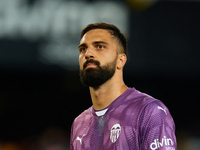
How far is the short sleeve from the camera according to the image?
2.36 meters

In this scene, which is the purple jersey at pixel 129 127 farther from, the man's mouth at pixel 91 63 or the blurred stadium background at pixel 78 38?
the blurred stadium background at pixel 78 38

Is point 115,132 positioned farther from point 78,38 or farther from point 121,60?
point 78,38

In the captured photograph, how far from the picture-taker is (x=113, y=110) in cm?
279

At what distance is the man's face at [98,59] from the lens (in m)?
2.79

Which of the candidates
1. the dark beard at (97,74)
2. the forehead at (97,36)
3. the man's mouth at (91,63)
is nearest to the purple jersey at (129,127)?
the dark beard at (97,74)

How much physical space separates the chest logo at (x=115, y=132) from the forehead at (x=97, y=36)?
75cm

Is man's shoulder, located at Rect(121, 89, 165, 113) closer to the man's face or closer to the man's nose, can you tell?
the man's face

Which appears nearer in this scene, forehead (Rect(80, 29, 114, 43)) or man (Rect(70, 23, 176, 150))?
man (Rect(70, 23, 176, 150))

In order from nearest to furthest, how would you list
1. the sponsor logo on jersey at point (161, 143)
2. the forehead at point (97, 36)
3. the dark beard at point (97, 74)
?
the sponsor logo on jersey at point (161, 143) < the dark beard at point (97, 74) < the forehead at point (97, 36)

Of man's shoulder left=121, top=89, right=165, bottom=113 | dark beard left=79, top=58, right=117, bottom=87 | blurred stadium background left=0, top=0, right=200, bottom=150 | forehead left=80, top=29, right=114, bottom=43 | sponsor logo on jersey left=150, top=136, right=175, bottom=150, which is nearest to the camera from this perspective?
sponsor logo on jersey left=150, top=136, right=175, bottom=150

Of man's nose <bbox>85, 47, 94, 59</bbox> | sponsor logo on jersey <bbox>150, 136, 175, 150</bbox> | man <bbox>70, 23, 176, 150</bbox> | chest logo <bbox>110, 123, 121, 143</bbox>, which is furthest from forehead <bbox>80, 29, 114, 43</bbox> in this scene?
sponsor logo on jersey <bbox>150, 136, 175, 150</bbox>

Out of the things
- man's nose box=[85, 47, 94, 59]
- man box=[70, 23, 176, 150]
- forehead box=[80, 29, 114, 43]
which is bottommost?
man box=[70, 23, 176, 150]

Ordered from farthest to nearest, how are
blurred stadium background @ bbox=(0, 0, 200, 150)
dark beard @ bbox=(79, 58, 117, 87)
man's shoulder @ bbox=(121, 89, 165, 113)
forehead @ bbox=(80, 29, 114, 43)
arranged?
blurred stadium background @ bbox=(0, 0, 200, 150), forehead @ bbox=(80, 29, 114, 43), dark beard @ bbox=(79, 58, 117, 87), man's shoulder @ bbox=(121, 89, 165, 113)

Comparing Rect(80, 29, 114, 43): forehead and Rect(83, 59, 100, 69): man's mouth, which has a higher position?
Rect(80, 29, 114, 43): forehead
